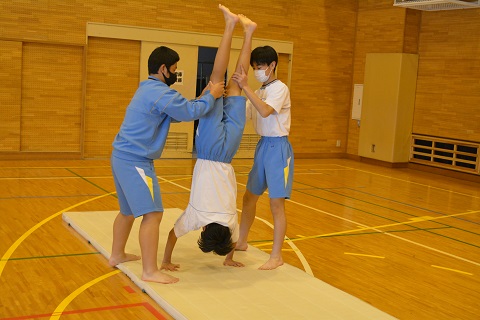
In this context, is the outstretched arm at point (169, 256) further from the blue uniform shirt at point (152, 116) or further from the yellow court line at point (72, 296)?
the blue uniform shirt at point (152, 116)

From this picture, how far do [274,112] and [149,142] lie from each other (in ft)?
3.49

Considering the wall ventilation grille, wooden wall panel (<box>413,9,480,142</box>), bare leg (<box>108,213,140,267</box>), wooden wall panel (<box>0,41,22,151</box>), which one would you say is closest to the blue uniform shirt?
bare leg (<box>108,213,140,267</box>)

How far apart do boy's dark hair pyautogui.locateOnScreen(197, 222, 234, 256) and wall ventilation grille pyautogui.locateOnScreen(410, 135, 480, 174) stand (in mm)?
7901

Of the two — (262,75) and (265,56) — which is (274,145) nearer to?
(262,75)

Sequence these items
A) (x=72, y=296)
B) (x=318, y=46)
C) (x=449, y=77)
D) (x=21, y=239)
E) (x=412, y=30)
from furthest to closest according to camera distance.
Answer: (x=318, y=46)
(x=412, y=30)
(x=449, y=77)
(x=21, y=239)
(x=72, y=296)

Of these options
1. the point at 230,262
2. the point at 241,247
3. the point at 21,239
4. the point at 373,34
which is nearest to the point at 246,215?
the point at 241,247

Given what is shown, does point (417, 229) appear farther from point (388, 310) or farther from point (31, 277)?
point (31, 277)

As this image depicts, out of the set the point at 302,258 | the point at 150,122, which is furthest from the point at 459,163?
the point at 150,122

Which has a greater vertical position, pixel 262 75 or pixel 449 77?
pixel 449 77

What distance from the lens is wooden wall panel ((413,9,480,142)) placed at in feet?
36.2

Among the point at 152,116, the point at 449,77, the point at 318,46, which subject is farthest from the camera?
the point at 318,46

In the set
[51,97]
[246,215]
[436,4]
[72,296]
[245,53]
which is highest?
[436,4]

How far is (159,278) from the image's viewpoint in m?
4.17

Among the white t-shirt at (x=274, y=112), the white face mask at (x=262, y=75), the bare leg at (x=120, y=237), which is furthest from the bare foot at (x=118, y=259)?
the white face mask at (x=262, y=75)
